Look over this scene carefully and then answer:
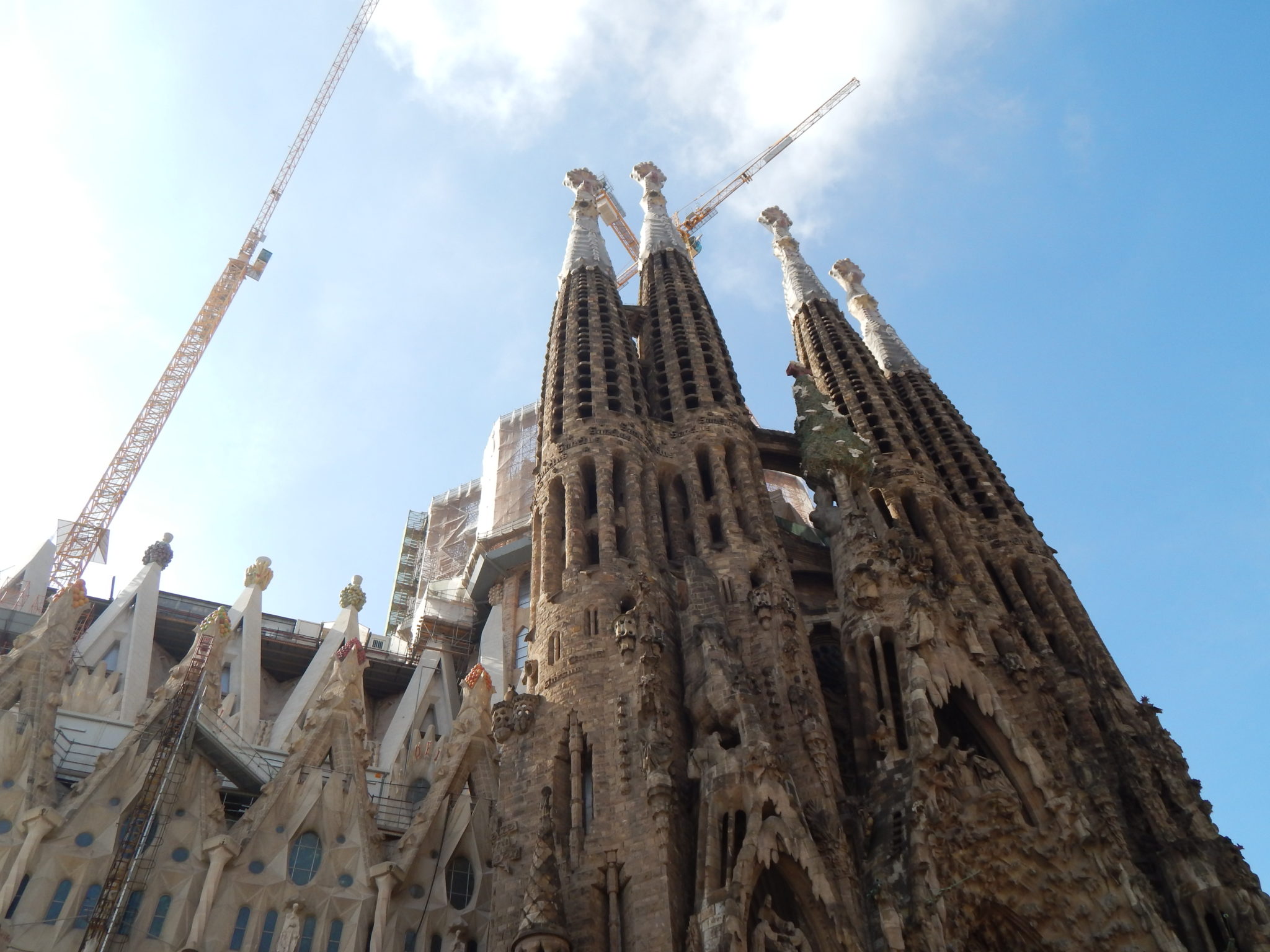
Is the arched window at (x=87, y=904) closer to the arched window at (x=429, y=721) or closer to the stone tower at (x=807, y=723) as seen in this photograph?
the stone tower at (x=807, y=723)

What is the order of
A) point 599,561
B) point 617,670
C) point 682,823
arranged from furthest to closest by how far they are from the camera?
point 599,561 < point 617,670 < point 682,823

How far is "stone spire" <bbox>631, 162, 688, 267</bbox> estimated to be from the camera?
142ft

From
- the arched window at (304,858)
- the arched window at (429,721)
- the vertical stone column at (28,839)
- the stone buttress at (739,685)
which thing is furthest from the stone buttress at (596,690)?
the arched window at (429,721)

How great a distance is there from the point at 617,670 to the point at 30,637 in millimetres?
14372

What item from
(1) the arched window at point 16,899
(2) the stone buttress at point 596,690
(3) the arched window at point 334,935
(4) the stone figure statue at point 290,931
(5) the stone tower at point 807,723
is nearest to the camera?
(5) the stone tower at point 807,723

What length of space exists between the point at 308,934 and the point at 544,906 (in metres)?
6.21

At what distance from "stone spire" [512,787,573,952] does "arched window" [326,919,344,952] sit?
16.7 feet

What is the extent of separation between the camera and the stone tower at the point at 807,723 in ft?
61.8

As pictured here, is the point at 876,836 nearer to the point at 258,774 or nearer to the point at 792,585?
the point at 792,585

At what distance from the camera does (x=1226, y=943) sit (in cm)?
→ 2089

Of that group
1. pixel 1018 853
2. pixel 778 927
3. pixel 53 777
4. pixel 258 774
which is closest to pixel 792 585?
pixel 1018 853

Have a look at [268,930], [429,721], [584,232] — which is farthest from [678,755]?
[584,232]

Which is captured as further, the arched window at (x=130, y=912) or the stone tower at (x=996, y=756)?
the arched window at (x=130, y=912)

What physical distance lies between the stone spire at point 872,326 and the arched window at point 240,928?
29.4 meters
